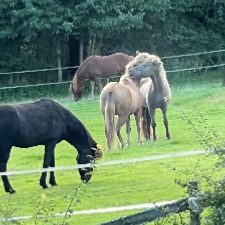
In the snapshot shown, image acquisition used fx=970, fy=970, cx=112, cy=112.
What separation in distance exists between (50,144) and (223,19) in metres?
26.5

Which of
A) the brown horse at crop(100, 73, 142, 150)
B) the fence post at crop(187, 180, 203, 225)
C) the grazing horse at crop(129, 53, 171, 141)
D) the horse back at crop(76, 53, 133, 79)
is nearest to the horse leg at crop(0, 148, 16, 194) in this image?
the brown horse at crop(100, 73, 142, 150)

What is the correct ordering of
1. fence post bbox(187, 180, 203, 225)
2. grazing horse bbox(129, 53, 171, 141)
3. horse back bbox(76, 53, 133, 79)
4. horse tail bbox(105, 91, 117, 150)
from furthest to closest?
1. horse back bbox(76, 53, 133, 79)
2. grazing horse bbox(129, 53, 171, 141)
3. horse tail bbox(105, 91, 117, 150)
4. fence post bbox(187, 180, 203, 225)

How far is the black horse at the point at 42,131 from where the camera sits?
51.8ft

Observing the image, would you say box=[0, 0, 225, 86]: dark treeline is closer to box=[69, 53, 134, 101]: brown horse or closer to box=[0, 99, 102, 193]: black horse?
box=[69, 53, 134, 101]: brown horse

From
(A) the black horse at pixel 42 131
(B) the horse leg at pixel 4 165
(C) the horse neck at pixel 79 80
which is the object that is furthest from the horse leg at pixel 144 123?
(C) the horse neck at pixel 79 80

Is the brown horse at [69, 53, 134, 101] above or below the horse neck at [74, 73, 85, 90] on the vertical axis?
above

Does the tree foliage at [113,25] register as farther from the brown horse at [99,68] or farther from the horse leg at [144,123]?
the horse leg at [144,123]

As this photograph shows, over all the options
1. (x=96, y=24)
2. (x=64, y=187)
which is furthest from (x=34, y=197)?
(x=96, y=24)

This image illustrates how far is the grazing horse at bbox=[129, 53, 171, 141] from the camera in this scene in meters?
21.4

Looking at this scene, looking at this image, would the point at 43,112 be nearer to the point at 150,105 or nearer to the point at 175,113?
the point at 150,105

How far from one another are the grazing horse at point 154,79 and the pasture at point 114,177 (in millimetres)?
709

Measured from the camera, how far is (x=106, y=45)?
133 ft

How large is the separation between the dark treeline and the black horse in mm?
20788

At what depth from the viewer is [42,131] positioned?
16141 mm
